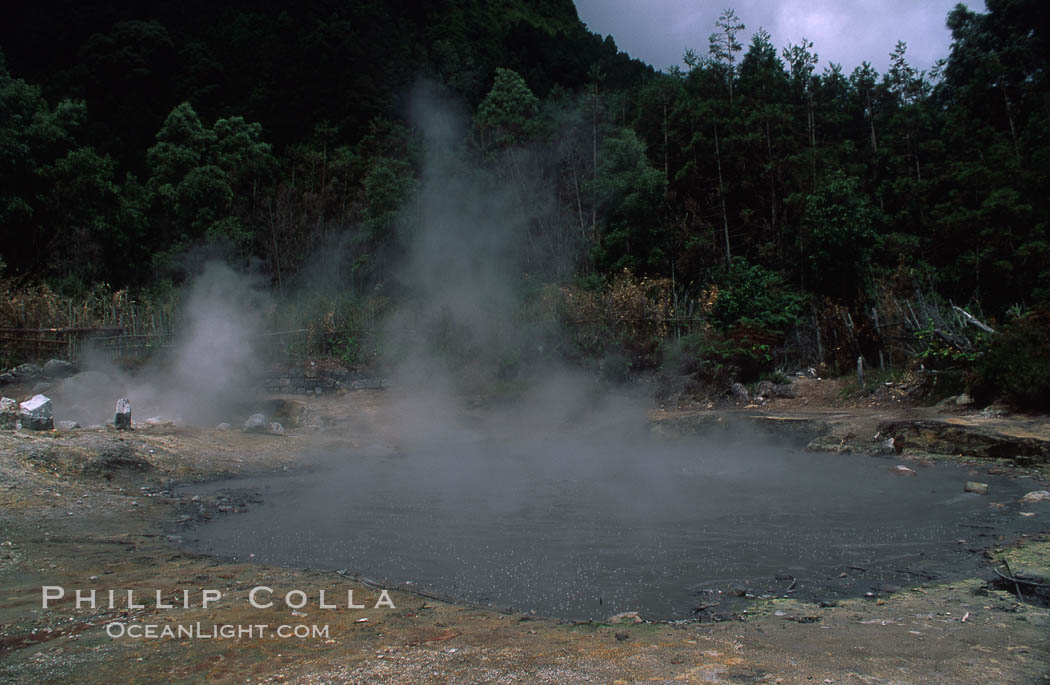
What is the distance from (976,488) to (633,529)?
3.15 metres

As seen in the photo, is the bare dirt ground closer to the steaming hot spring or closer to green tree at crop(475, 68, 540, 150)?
the steaming hot spring

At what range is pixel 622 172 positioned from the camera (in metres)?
19.6

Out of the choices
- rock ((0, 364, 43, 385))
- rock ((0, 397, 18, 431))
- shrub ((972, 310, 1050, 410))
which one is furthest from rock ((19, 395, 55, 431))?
shrub ((972, 310, 1050, 410))

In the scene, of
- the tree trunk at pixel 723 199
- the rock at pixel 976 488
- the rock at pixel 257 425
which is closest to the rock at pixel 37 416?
the rock at pixel 257 425

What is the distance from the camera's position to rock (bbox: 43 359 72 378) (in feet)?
40.2

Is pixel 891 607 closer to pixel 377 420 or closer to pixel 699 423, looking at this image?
pixel 699 423

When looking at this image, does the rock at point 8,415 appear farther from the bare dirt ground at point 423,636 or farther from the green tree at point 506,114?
the green tree at point 506,114

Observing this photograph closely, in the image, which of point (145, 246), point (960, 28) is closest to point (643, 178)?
point (960, 28)

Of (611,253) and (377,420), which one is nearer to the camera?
(377,420)

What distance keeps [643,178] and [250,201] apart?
47.8 ft

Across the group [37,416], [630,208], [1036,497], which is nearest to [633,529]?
[1036,497]

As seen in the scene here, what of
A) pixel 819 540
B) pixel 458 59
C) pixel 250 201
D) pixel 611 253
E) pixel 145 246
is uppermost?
pixel 458 59

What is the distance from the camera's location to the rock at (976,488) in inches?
222

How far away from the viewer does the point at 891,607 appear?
10.0 ft
